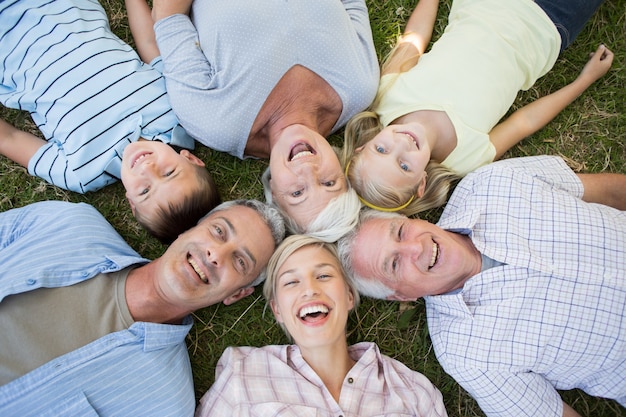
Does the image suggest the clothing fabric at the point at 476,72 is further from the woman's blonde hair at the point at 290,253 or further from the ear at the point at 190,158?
the ear at the point at 190,158

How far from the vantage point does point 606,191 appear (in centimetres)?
322

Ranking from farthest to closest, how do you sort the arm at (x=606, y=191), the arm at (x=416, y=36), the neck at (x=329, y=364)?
the arm at (x=416, y=36) < the arm at (x=606, y=191) < the neck at (x=329, y=364)

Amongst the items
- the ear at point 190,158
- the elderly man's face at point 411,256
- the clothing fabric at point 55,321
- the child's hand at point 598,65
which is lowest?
the clothing fabric at point 55,321

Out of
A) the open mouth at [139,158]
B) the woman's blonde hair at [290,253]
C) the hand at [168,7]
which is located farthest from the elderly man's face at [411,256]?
the hand at [168,7]

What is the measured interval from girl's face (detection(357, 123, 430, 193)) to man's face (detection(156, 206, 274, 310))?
31.9 inches

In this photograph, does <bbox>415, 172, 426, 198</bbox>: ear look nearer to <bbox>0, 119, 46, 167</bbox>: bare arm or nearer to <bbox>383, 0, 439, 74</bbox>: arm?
<bbox>383, 0, 439, 74</bbox>: arm

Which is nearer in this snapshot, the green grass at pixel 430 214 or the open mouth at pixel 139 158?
the open mouth at pixel 139 158

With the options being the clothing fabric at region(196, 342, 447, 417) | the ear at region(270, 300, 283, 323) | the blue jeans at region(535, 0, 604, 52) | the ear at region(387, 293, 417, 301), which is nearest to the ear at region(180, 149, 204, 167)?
the ear at region(270, 300, 283, 323)

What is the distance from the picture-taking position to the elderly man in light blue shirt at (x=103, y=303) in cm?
264

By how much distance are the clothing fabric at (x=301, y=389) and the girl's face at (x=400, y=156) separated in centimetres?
116

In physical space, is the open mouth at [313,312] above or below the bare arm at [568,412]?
above

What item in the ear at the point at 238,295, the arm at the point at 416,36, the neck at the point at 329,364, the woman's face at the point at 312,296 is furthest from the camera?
the arm at the point at 416,36

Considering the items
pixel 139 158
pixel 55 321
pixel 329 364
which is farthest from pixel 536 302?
pixel 55 321

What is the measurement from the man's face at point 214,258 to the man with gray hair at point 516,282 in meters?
0.59
